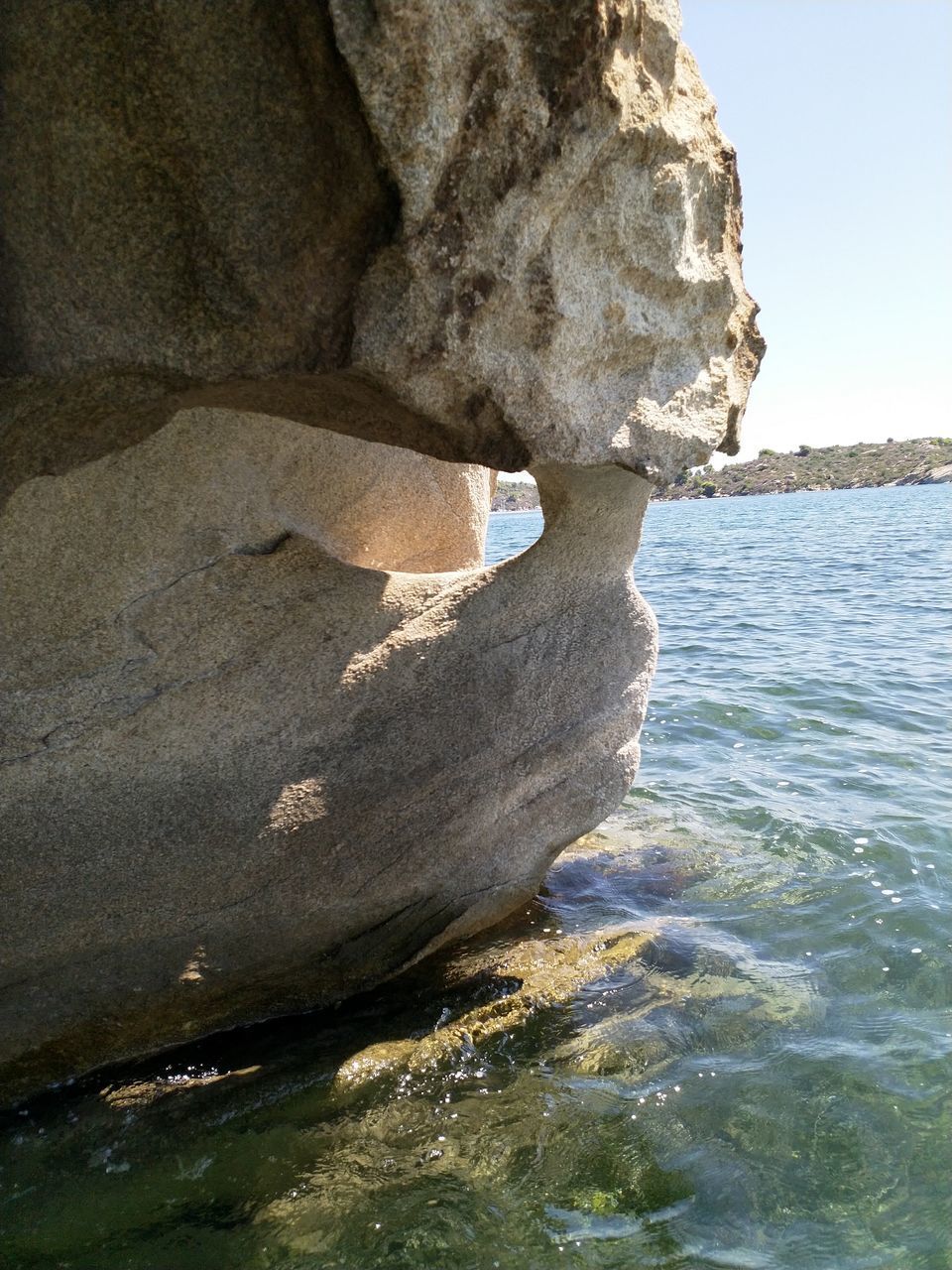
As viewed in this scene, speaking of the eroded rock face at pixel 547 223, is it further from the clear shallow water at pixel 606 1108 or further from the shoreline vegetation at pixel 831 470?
the shoreline vegetation at pixel 831 470

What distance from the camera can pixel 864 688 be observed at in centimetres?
885

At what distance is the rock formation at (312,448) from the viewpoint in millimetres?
2393

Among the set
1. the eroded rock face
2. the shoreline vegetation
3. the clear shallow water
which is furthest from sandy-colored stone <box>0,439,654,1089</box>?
the shoreline vegetation

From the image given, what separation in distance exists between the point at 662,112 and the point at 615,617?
183 centimetres

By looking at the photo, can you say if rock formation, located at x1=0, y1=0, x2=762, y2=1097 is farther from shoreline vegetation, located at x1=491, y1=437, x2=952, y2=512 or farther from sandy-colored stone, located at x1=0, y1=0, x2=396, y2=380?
shoreline vegetation, located at x1=491, y1=437, x2=952, y2=512

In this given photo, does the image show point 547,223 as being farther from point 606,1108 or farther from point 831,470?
point 831,470

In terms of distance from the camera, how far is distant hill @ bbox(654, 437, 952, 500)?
83.0m

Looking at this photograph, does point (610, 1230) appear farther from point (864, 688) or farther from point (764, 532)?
point (764, 532)

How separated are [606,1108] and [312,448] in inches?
100

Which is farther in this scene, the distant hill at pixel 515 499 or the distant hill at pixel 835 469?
the distant hill at pixel 515 499

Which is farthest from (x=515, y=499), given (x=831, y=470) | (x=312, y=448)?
(x=312, y=448)

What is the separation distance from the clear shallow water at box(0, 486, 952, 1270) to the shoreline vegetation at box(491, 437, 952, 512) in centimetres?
7563

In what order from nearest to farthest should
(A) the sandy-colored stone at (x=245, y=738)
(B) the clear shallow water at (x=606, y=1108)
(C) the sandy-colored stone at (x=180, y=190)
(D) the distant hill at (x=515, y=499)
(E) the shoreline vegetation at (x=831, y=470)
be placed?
(C) the sandy-colored stone at (x=180, y=190) → (B) the clear shallow water at (x=606, y=1108) → (A) the sandy-colored stone at (x=245, y=738) → (E) the shoreline vegetation at (x=831, y=470) → (D) the distant hill at (x=515, y=499)

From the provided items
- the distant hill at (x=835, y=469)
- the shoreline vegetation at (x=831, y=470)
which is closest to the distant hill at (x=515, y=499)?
the shoreline vegetation at (x=831, y=470)
